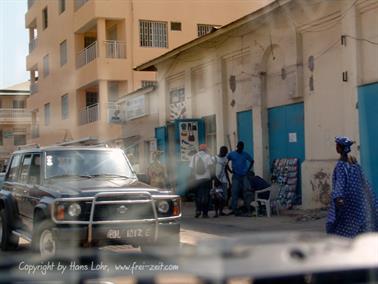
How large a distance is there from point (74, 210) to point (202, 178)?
264 inches

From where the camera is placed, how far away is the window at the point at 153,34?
30.4m

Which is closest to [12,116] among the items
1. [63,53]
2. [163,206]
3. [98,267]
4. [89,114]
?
[63,53]

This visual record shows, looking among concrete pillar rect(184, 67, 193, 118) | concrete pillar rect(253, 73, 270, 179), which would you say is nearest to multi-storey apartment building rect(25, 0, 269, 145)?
concrete pillar rect(184, 67, 193, 118)

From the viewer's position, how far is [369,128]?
482 inches

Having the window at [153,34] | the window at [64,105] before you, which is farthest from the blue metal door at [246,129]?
the window at [64,105]

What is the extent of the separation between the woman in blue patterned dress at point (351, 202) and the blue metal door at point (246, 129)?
31.7 feet

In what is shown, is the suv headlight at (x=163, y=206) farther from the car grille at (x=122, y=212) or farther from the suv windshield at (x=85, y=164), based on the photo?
the suv windshield at (x=85, y=164)

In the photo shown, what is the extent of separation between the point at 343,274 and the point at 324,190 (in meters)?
11.0

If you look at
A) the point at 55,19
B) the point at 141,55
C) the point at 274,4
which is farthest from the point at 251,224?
the point at 55,19

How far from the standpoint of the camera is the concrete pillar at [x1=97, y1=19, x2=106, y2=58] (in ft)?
97.3

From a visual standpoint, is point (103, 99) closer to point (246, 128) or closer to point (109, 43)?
point (109, 43)

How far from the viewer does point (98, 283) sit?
3180 mm

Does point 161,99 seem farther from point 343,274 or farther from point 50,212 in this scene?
point 343,274

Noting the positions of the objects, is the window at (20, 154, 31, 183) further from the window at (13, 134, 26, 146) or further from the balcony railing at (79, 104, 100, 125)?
the window at (13, 134, 26, 146)
